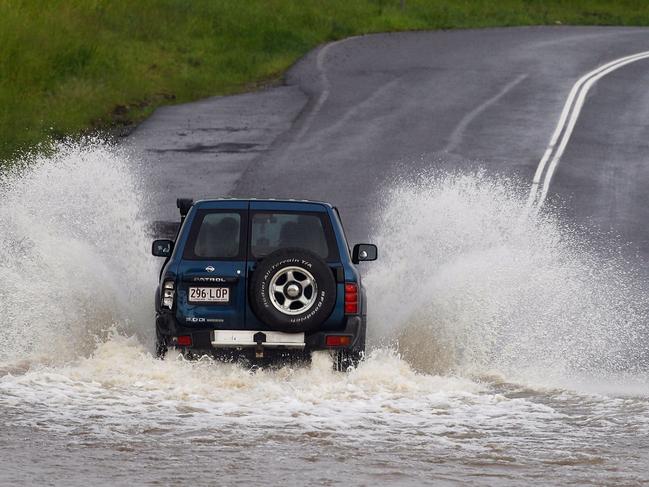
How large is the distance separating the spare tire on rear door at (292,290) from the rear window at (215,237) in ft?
1.74

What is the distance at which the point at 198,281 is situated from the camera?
1199cm

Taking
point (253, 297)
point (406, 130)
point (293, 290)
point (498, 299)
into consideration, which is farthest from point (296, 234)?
point (406, 130)

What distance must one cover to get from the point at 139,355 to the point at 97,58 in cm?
1904

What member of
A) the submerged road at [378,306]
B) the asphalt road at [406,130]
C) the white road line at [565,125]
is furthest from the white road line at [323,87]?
the white road line at [565,125]

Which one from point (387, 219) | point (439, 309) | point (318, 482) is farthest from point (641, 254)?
point (318, 482)

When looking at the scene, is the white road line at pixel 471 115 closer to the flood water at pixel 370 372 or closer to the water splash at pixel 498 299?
the flood water at pixel 370 372

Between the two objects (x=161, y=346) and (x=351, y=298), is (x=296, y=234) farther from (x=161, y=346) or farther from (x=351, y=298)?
(x=161, y=346)

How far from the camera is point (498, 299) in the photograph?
15117mm

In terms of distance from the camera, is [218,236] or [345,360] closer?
[345,360]

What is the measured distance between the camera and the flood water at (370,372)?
31.2 ft

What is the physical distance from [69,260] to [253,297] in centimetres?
402

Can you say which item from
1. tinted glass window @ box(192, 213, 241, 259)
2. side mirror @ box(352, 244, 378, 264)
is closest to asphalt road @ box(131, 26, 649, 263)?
side mirror @ box(352, 244, 378, 264)

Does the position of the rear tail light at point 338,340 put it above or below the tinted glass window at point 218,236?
below

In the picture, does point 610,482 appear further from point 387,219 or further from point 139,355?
point 387,219
